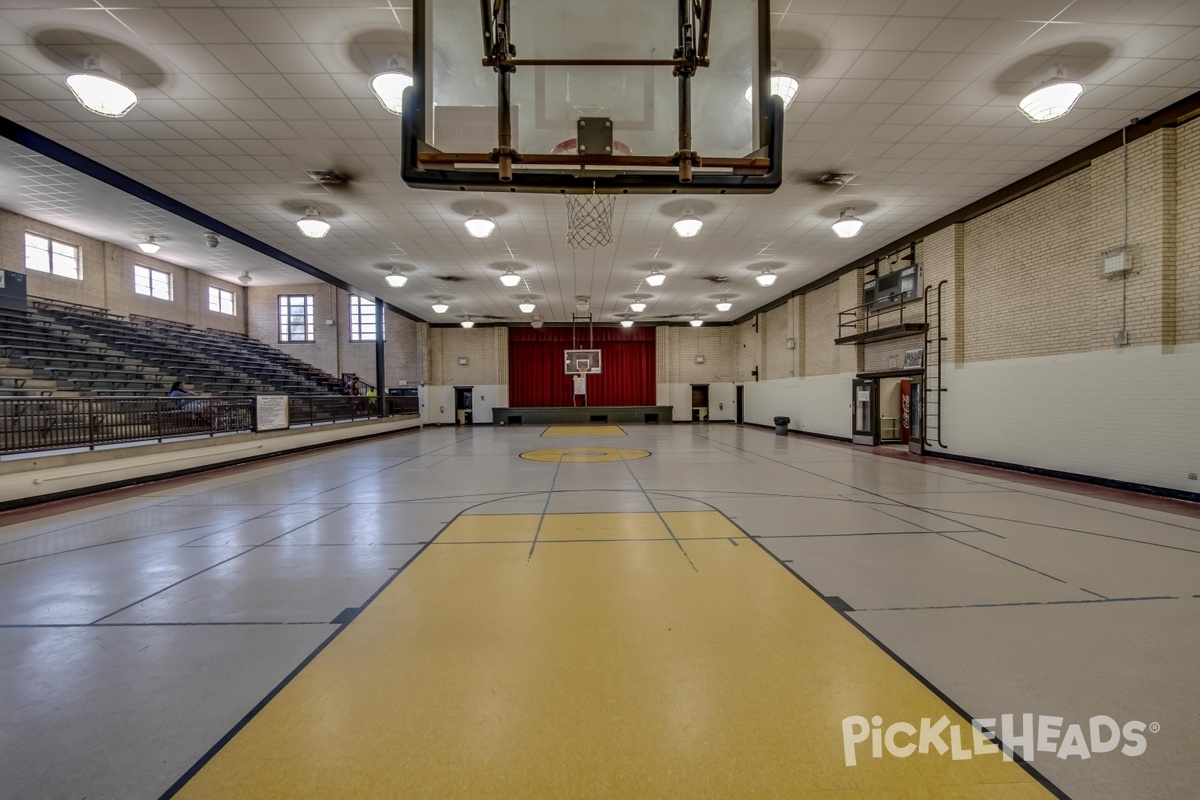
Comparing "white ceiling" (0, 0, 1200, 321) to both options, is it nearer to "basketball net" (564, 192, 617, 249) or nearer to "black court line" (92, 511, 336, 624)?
"basketball net" (564, 192, 617, 249)

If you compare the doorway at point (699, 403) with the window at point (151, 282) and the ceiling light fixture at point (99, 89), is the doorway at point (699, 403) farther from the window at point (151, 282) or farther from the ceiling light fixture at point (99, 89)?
the window at point (151, 282)

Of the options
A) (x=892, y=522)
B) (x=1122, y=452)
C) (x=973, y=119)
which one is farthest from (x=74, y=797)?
(x=1122, y=452)

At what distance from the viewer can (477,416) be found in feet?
76.0

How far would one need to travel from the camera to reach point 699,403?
24.1 meters

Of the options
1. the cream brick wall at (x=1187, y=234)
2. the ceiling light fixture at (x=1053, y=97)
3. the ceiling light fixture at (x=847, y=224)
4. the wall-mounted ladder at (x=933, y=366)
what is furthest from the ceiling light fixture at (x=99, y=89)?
→ the wall-mounted ladder at (x=933, y=366)

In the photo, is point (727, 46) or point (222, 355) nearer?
point (727, 46)

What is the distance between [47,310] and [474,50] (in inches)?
710

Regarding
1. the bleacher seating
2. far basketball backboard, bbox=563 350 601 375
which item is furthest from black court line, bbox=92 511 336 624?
far basketball backboard, bbox=563 350 601 375

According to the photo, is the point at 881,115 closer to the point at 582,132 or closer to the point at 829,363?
the point at 582,132

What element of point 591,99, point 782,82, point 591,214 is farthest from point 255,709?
point 591,214

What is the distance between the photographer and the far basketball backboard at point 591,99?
3.51 meters

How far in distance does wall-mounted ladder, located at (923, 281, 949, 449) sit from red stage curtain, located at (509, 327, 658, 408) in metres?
14.1

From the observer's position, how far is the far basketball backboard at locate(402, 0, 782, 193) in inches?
138

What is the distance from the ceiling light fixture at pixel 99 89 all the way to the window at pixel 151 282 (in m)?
16.7
